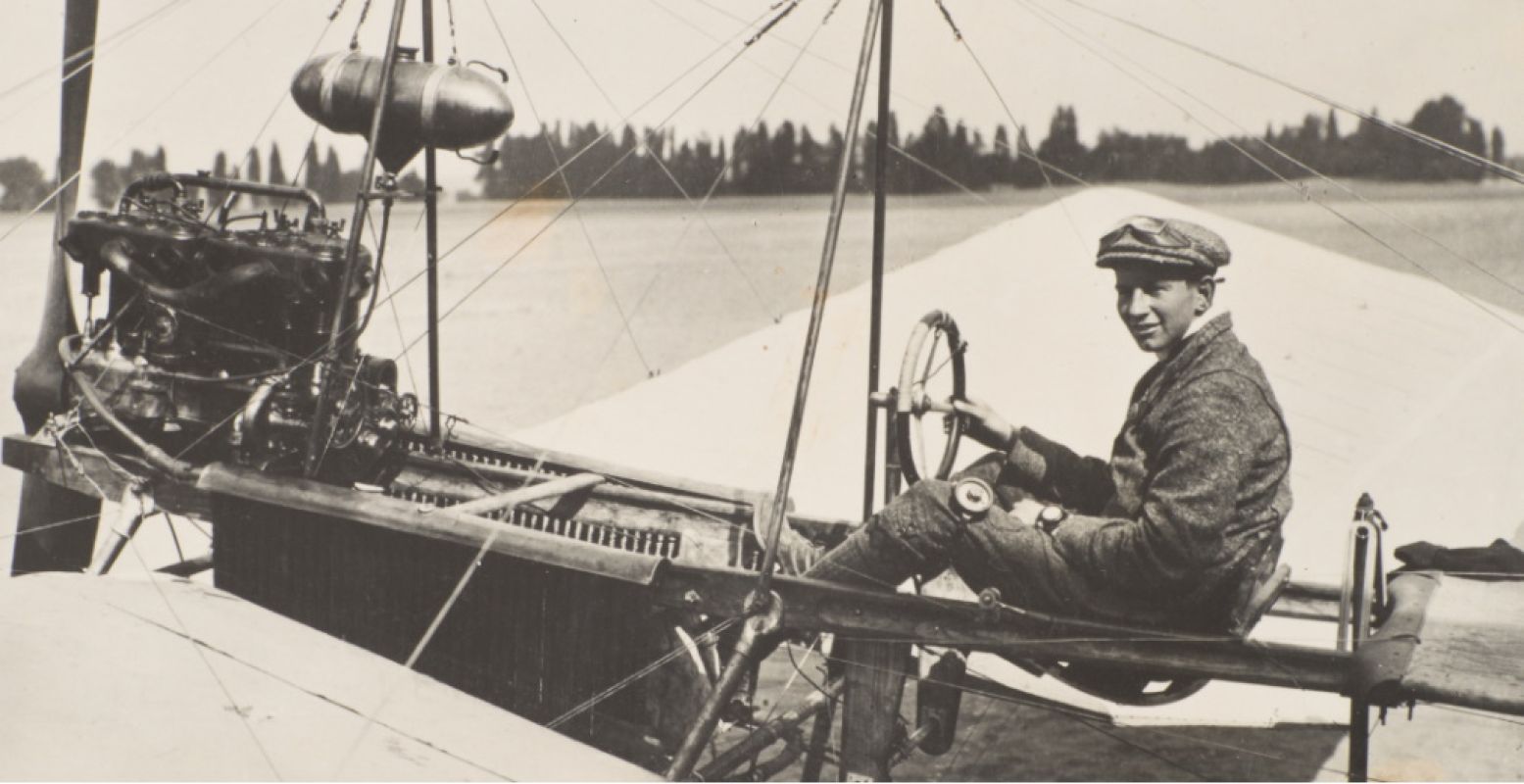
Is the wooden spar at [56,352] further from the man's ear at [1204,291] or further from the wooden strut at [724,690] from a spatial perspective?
the man's ear at [1204,291]

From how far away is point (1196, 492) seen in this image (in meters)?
3.17

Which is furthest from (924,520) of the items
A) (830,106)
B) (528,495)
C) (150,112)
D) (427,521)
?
(830,106)

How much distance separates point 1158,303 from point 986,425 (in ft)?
2.49

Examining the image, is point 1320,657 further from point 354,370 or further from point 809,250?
point 809,250

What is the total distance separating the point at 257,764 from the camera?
10.9 feet

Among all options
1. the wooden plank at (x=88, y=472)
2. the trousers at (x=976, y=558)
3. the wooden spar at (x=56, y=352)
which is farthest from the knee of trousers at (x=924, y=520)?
the wooden spar at (x=56, y=352)

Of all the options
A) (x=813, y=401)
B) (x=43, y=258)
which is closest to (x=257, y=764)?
(x=813, y=401)

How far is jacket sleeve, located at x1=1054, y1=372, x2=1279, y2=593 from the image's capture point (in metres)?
3.18

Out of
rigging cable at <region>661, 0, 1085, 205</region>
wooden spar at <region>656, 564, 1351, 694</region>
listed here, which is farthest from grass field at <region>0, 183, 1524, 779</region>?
wooden spar at <region>656, 564, 1351, 694</region>

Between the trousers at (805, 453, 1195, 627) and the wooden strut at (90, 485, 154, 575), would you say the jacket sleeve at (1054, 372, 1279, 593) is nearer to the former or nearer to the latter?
the trousers at (805, 453, 1195, 627)

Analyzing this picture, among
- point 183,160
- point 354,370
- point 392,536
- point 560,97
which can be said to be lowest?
point 392,536

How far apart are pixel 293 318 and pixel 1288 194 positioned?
10.1 metres

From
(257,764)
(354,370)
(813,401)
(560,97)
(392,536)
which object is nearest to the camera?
(257,764)

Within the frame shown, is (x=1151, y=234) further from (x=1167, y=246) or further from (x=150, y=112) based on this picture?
(x=150, y=112)
